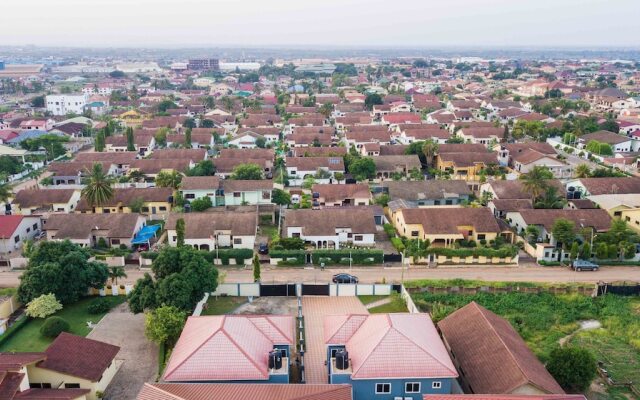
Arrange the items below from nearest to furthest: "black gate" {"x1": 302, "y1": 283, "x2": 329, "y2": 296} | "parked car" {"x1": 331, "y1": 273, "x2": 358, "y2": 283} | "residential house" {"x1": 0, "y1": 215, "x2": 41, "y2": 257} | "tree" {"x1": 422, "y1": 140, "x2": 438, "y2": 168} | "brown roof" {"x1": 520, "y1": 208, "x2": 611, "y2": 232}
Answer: "black gate" {"x1": 302, "y1": 283, "x2": 329, "y2": 296} → "parked car" {"x1": 331, "y1": 273, "x2": 358, "y2": 283} → "residential house" {"x1": 0, "y1": 215, "x2": 41, "y2": 257} → "brown roof" {"x1": 520, "y1": 208, "x2": 611, "y2": 232} → "tree" {"x1": 422, "y1": 140, "x2": 438, "y2": 168}

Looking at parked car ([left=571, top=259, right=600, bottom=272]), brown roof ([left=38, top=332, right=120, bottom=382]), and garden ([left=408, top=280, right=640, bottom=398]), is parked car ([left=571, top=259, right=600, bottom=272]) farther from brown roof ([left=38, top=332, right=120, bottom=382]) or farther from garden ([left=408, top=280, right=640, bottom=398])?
brown roof ([left=38, top=332, right=120, bottom=382])

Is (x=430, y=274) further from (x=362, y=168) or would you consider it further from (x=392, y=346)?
(x=362, y=168)

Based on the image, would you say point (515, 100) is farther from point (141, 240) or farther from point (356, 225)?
point (141, 240)

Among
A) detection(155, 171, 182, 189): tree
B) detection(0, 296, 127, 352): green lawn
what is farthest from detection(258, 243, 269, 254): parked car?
detection(155, 171, 182, 189): tree

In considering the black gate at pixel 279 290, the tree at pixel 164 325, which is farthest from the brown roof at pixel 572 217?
the tree at pixel 164 325

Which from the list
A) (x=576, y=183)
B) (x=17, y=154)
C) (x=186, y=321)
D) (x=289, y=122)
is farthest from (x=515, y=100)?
(x=186, y=321)

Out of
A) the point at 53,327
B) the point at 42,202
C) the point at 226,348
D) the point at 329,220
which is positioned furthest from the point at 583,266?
the point at 42,202

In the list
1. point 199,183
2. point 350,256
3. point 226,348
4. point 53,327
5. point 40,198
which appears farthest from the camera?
point 199,183

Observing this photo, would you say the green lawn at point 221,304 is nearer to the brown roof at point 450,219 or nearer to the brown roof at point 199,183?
the brown roof at point 450,219
